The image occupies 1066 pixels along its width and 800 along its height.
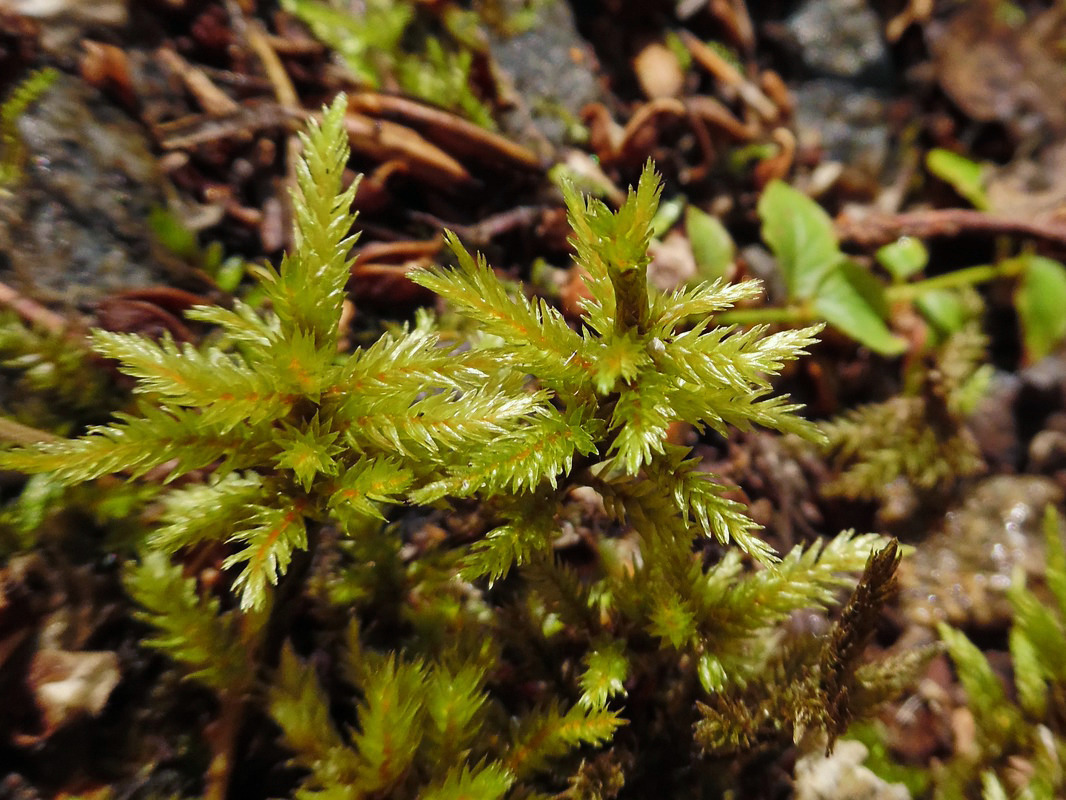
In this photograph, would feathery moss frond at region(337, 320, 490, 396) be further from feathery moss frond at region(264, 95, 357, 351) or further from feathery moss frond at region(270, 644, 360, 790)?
feathery moss frond at region(270, 644, 360, 790)

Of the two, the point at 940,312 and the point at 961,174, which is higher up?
the point at 961,174

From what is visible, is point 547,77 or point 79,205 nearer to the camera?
point 79,205

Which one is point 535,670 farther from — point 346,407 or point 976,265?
point 976,265

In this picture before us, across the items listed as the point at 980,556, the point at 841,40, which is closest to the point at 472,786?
the point at 980,556

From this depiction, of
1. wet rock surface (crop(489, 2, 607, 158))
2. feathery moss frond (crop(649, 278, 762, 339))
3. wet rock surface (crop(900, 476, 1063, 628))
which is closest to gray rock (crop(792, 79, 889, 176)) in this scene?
wet rock surface (crop(489, 2, 607, 158))

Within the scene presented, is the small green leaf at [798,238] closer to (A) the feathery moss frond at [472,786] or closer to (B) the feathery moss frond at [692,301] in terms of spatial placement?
(B) the feathery moss frond at [692,301]

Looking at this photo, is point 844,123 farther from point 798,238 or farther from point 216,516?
point 216,516

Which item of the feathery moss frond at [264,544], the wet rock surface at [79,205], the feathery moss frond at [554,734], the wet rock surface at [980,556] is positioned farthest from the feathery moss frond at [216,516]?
the wet rock surface at [980,556]
